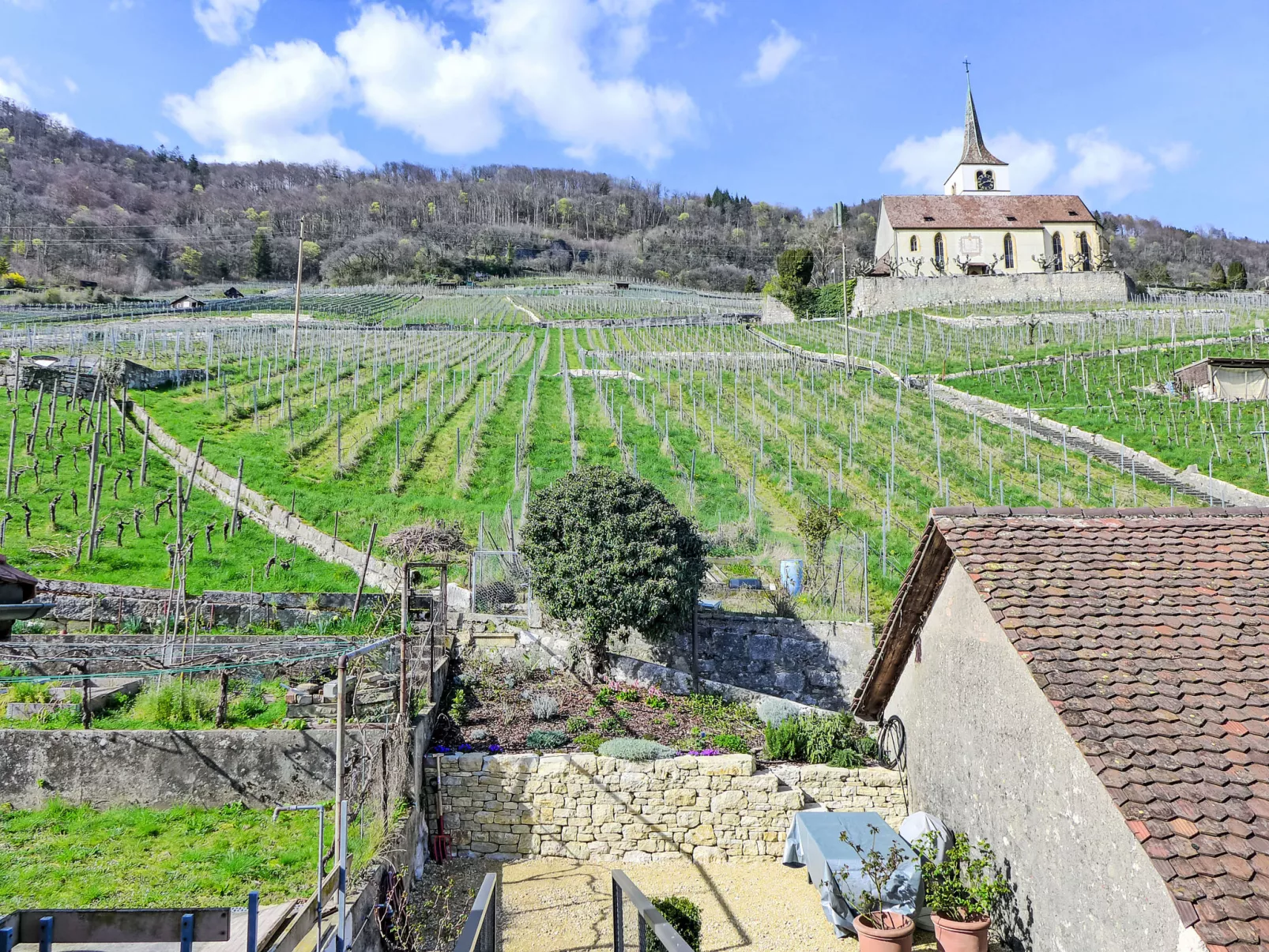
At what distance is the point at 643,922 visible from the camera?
5883mm

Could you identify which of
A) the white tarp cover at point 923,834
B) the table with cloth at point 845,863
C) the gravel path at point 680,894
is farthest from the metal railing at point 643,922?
the white tarp cover at point 923,834

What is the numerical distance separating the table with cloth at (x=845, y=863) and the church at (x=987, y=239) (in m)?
62.3

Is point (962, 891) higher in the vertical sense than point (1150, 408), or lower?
lower

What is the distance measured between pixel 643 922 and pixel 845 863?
13.6 ft

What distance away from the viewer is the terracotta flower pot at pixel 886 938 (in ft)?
25.9

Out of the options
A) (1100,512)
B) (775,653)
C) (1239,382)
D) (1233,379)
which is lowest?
(775,653)

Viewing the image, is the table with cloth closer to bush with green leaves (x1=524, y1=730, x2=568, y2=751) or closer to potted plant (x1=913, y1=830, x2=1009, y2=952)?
potted plant (x1=913, y1=830, x2=1009, y2=952)

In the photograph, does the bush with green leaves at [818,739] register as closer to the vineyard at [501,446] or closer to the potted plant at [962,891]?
the potted plant at [962,891]

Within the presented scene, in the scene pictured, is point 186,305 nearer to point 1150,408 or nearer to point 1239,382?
point 1150,408

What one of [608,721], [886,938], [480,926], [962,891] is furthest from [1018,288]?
[480,926]

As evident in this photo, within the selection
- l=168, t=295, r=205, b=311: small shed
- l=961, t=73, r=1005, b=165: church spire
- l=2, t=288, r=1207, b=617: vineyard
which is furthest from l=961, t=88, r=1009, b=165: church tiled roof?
l=168, t=295, r=205, b=311: small shed

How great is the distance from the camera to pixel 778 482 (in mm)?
26266

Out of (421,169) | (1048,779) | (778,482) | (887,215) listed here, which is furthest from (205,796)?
(421,169)

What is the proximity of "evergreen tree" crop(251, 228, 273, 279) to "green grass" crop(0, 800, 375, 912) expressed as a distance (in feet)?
356
